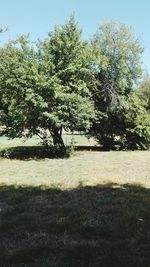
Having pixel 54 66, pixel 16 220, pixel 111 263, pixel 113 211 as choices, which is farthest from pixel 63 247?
pixel 54 66

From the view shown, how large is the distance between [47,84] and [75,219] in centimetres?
1233

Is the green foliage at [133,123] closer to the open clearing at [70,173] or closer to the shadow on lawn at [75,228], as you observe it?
the open clearing at [70,173]

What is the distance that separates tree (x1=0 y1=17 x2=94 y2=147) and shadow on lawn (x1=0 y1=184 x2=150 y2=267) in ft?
29.9

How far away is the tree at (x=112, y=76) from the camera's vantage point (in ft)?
90.0

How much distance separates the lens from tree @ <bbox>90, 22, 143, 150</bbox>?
Result: 27422 millimetres

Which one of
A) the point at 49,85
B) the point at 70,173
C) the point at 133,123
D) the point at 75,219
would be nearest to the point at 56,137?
the point at 49,85

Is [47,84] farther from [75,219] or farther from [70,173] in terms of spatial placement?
[75,219]

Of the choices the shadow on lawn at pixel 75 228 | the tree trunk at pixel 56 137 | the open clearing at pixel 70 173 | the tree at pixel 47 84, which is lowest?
the shadow on lawn at pixel 75 228

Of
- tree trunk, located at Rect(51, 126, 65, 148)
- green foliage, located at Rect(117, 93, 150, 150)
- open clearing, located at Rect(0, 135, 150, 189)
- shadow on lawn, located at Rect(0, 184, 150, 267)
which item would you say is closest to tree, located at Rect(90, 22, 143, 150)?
green foliage, located at Rect(117, 93, 150, 150)

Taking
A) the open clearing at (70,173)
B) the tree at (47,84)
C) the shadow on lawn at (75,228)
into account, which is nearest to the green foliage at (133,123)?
the tree at (47,84)

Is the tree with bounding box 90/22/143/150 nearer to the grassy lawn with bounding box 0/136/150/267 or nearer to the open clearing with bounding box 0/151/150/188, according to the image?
the open clearing with bounding box 0/151/150/188

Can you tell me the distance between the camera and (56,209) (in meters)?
9.20

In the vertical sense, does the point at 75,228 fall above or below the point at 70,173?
below

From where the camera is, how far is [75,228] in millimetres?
7504
